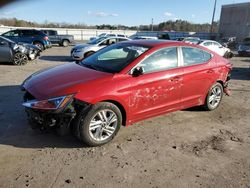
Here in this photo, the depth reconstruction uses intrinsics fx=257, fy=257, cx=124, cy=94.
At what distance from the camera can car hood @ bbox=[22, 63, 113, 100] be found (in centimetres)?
384

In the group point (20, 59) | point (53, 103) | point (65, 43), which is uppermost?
point (53, 103)

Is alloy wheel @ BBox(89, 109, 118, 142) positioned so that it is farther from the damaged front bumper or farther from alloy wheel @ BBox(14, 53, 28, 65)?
alloy wheel @ BBox(14, 53, 28, 65)

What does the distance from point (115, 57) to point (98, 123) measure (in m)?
1.59

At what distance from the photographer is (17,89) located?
23.5 feet

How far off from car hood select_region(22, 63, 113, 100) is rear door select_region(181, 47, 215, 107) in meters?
1.72

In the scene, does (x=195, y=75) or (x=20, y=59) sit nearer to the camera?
(x=195, y=75)

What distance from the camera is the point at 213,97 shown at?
19.4 feet

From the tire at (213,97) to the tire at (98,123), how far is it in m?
2.51

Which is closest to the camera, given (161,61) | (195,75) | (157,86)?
(157,86)

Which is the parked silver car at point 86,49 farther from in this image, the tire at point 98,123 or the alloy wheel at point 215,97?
the tire at point 98,123

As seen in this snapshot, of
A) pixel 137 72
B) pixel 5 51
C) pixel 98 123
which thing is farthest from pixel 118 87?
pixel 5 51

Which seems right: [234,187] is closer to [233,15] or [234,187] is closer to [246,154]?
[246,154]

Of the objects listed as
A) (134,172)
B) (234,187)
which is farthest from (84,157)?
(234,187)

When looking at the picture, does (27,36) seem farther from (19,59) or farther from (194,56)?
(194,56)
